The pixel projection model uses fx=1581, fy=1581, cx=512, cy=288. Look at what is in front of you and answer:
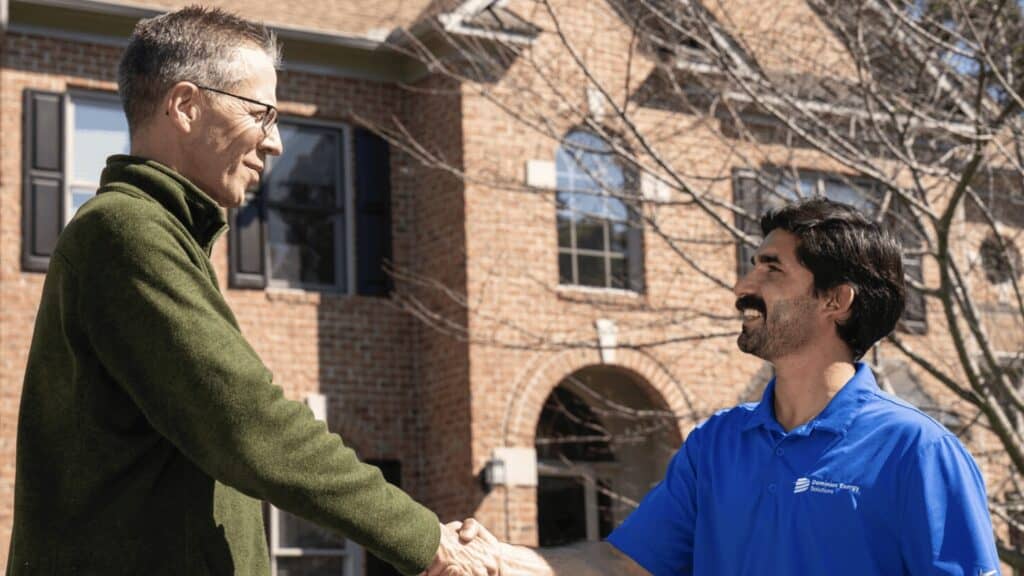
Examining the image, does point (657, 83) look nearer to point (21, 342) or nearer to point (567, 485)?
point (567, 485)

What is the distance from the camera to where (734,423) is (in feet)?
13.9

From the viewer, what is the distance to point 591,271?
53.0 feet

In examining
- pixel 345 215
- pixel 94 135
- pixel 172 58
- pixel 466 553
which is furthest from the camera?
pixel 345 215

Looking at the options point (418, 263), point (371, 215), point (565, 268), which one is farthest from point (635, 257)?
point (371, 215)

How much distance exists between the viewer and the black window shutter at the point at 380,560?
15008 mm

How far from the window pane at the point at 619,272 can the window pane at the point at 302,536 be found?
12.3ft

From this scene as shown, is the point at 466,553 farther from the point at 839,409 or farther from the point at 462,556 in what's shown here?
the point at 839,409

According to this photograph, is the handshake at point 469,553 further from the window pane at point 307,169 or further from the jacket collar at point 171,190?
the window pane at point 307,169

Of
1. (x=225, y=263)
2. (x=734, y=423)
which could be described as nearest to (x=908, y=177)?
(x=225, y=263)

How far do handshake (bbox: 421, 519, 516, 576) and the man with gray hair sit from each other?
0.25m

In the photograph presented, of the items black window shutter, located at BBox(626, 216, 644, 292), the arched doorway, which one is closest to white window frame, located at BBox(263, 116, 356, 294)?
the arched doorway

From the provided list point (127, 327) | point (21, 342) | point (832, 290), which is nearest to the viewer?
point (127, 327)

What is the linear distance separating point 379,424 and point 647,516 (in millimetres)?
11122

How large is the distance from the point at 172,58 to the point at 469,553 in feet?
4.68
